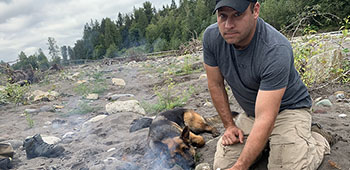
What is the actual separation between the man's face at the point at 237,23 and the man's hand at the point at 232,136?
1041mm

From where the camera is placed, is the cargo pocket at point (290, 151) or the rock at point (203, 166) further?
the rock at point (203, 166)

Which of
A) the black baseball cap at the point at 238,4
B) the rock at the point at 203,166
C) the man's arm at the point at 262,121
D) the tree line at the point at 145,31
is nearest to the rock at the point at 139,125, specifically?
the rock at the point at 203,166

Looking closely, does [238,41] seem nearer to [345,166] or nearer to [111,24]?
[345,166]

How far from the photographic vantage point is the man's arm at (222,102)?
283 cm

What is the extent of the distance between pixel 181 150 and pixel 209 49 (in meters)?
1.24

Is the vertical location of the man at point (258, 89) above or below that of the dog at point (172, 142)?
above

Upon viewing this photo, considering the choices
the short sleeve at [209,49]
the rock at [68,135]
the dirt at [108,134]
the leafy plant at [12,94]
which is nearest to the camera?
the short sleeve at [209,49]

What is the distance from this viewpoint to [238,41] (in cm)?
229

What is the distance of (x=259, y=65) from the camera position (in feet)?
7.48

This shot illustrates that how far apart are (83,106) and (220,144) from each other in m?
4.50

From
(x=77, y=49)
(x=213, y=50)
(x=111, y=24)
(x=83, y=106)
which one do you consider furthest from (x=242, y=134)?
(x=77, y=49)

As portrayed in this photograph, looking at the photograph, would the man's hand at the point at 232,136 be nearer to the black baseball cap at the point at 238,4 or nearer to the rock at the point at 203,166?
the rock at the point at 203,166

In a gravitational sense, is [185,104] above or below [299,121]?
below

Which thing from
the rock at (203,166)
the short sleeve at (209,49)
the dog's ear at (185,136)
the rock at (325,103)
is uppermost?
the short sleeve at (209,49)
